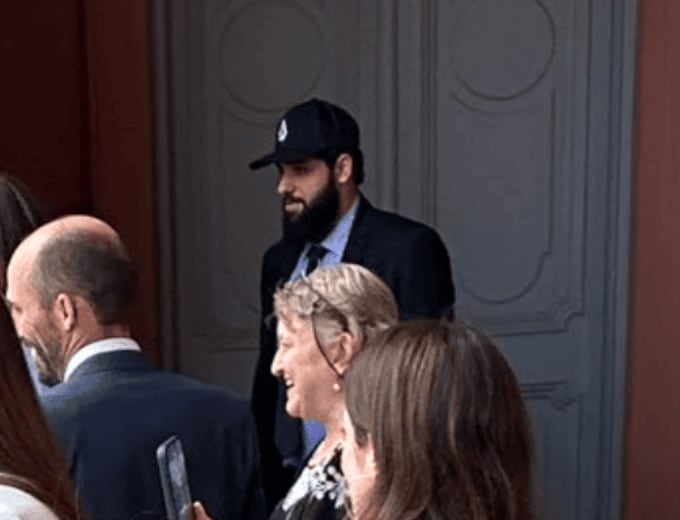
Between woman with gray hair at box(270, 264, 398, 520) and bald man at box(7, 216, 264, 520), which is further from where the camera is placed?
woman with gray hair at box(270, 264, 398, 520)

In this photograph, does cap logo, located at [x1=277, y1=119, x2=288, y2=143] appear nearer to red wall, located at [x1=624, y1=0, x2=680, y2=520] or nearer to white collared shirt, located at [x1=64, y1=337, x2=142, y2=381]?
white collared shirt, located at [x1=64, y1=337, x2=142, y2=381]

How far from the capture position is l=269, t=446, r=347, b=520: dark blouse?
9.37 feet

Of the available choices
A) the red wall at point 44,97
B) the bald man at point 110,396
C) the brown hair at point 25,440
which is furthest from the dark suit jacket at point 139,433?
the red wall at point 44,97

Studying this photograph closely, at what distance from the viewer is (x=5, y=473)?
1890 millimetres

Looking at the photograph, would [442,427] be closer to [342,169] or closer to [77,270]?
[77,270]

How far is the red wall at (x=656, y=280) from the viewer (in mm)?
5184

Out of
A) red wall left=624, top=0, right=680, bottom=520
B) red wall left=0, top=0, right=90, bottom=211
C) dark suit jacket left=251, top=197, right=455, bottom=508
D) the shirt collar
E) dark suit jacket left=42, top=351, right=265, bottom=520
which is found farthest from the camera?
red wall left=624, top=0, right=680, bottom=520

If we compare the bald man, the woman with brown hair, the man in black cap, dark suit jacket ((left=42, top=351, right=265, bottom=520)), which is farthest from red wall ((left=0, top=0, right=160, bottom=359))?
dark suit jacket ((left=42, top=351, right=265, bottom=520))

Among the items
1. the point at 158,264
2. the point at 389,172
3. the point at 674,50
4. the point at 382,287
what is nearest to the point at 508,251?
the point at 389,172

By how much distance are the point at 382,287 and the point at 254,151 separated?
6.63ft

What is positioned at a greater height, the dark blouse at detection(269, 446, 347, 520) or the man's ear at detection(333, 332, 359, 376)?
the man's ear at detection(333, 332, 359, 376)

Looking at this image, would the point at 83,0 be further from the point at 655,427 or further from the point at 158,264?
the point at 655,427

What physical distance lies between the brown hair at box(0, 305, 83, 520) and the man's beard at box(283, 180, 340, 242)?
215cm

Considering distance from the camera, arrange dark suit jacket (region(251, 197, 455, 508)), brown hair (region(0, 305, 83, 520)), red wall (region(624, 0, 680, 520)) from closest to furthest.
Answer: brown hair (region(0, 305, 83, 520))
dark suit jacket (region(251, 197, 455, 508))
red wall (region(624, 0, 680, 520))
